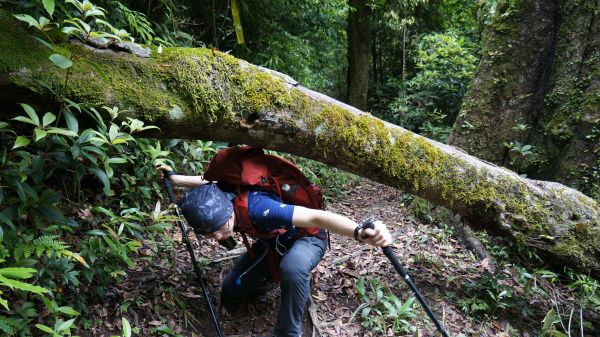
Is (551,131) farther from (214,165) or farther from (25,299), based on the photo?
(25,299)

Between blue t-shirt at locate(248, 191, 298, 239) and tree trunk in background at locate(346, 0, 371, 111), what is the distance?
8.98 metres

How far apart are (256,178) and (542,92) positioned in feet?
15.3

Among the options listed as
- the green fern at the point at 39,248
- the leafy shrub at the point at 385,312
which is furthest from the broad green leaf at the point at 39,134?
the leafy shrub at the point at 385,312

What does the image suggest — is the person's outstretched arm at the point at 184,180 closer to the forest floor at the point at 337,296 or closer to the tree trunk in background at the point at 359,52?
the forest floor at the point at 337,296

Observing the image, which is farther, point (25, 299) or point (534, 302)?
point (534, 302)

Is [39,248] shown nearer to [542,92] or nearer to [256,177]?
[256,177]

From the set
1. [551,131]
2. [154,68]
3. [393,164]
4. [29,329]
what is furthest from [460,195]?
[29,329]

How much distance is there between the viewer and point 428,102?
923 centimetres

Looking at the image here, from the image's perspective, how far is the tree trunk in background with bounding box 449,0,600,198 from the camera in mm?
5176

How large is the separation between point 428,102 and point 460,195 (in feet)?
18.1

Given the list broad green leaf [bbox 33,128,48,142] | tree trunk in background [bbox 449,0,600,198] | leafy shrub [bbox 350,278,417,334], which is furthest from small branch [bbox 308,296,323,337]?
tree trunk in background [bbox 449,0,600,198]

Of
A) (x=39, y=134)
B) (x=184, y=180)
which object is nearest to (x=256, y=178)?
(x=184, y=180)

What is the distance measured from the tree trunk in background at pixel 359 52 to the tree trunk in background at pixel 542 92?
18.8ft

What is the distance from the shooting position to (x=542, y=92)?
18.9 ft
